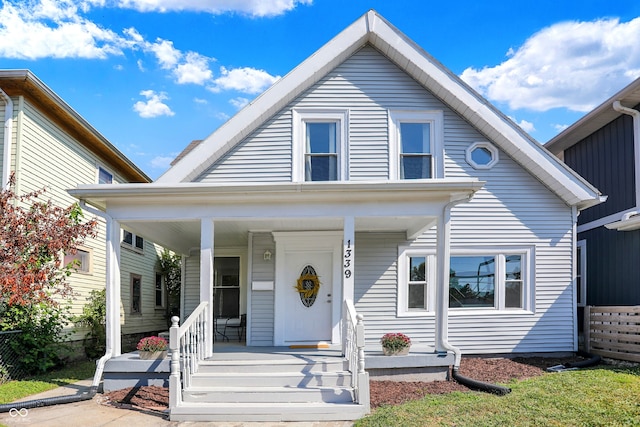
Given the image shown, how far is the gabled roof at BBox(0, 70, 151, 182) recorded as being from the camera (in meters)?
9.50

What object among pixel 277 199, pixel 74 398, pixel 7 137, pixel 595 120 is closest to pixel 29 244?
pixel 7 137

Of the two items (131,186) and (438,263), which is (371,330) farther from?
(131,186)

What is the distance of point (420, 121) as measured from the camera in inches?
→ 421

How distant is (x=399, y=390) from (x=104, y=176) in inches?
410

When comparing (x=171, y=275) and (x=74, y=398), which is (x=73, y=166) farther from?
(x=74, y=398)

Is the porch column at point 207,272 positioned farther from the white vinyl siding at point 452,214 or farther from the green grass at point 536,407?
the green grass at point 536,407

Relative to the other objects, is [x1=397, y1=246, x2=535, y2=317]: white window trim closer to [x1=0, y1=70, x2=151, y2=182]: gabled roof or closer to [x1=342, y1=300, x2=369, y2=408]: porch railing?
[x1=342, y1=300, x2=369, y2=408]: porch railing

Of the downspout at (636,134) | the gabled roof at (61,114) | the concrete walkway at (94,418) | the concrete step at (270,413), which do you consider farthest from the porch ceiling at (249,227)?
the downspout at (636,134)

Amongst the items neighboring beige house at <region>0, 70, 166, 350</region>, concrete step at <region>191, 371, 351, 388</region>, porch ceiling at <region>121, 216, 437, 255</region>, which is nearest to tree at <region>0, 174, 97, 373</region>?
neighboring beige house at <region>0, 70, 166, 350</region>

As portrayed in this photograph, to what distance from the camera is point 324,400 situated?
22.4ft

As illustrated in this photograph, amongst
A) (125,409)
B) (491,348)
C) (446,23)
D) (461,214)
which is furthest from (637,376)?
(446,23)

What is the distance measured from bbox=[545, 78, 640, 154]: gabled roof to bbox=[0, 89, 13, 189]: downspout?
38.4 ft

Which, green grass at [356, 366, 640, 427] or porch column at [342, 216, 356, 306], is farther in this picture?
porch column at [342, 216, 356, 306]

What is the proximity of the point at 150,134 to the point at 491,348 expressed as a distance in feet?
65.5
